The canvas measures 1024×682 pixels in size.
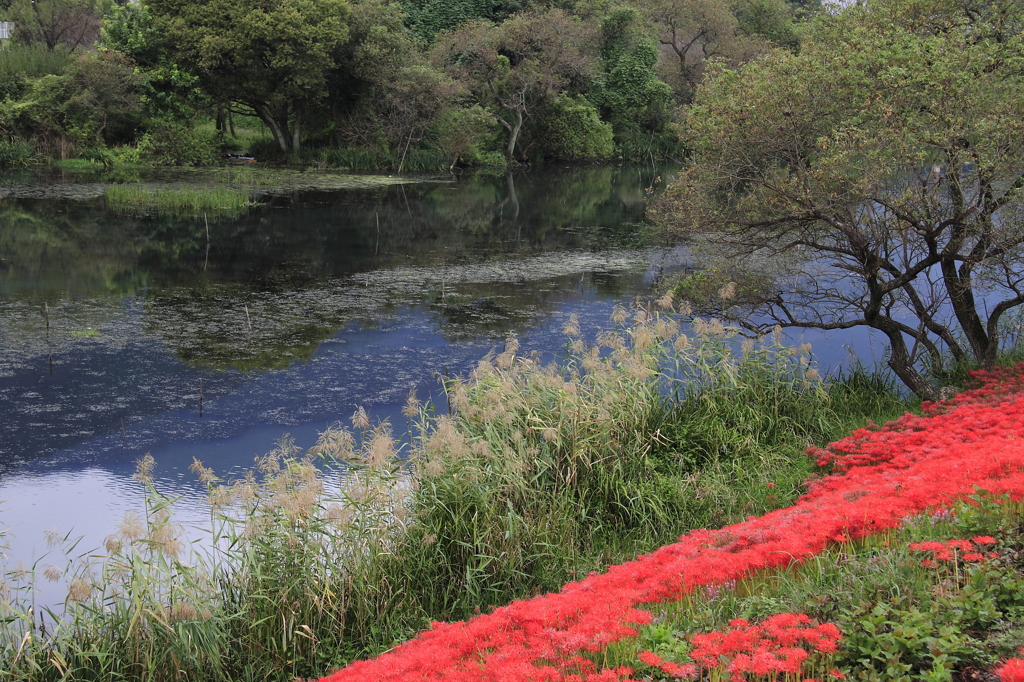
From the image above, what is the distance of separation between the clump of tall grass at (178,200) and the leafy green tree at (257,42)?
8.80m

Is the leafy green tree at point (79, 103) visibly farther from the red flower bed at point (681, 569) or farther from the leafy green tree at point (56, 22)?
the red flower bed at point (681, 569)

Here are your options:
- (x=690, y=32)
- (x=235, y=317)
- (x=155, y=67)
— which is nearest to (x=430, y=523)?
(x=235, y=317)

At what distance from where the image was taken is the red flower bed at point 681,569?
3.93 meters

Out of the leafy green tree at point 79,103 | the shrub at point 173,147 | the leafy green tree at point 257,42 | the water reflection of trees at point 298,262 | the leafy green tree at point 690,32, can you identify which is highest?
the leafy green tree at point 690,32

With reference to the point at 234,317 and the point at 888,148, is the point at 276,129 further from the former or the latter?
the point at 888,148

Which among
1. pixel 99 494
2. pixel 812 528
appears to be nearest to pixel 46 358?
pixel 99 494

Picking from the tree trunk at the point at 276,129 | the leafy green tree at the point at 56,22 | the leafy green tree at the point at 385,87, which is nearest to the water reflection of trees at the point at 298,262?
the leafy green tree at the point at 385,87

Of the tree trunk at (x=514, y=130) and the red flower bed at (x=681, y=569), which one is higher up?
the tree trunk at (x=514, y=130)

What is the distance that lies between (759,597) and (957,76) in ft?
22.1

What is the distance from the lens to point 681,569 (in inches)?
187

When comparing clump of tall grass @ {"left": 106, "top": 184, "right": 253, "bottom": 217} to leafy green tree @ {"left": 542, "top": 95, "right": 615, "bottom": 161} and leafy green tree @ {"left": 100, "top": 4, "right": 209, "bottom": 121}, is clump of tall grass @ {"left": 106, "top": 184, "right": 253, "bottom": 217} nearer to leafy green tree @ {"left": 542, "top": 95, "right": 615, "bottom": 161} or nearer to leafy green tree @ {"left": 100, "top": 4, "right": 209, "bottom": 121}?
leafy green tree @ {"left": 100, "top": 4, "right": 209, "bottom": 121}

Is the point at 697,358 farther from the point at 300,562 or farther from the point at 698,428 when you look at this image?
the point at 300,562

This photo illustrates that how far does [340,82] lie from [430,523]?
35.1 meters

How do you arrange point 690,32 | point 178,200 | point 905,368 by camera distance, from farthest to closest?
point 690,32, point 178,200, point 905,368
